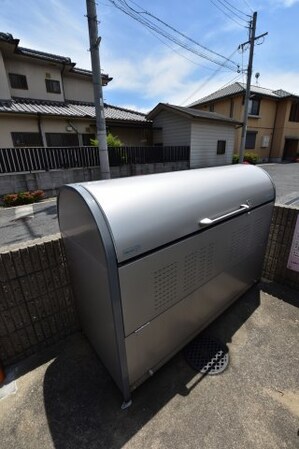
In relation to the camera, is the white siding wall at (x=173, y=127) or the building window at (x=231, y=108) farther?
the building window at (x=231, y=108)

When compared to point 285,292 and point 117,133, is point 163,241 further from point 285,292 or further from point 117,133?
point 117,133

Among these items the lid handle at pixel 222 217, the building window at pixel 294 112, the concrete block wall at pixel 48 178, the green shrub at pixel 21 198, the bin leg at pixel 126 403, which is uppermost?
the building window at pixel 294 112

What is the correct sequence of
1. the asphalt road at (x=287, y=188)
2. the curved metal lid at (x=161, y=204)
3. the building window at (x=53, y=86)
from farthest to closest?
1. the building window at (x=53, y=86)
2. the asphalt road at (x=287, y=188)
3. the curved metal lid at (x=161, y=204)

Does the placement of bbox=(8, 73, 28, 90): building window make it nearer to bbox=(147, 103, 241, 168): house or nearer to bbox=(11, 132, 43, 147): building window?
bbox=(11, 132, 43, 147): building window

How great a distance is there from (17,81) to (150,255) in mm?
13833

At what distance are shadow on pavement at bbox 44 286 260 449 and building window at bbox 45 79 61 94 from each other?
45.2 ft

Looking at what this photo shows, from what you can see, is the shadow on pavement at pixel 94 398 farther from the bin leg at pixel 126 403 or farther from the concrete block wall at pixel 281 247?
the concrete block wall at pixel 281 247

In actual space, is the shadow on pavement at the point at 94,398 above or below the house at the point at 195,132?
below

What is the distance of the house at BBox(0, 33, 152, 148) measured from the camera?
9844 millimetres

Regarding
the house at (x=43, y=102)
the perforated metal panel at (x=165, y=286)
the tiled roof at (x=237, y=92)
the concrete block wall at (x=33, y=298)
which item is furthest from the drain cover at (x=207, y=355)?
the tiled roof at (x=237, y=92)

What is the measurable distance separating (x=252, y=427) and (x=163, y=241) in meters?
1.44

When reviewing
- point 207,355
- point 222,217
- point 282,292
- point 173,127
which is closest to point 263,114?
point 173,127

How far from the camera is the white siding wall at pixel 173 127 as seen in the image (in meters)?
12.2

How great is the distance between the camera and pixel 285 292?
280cm
